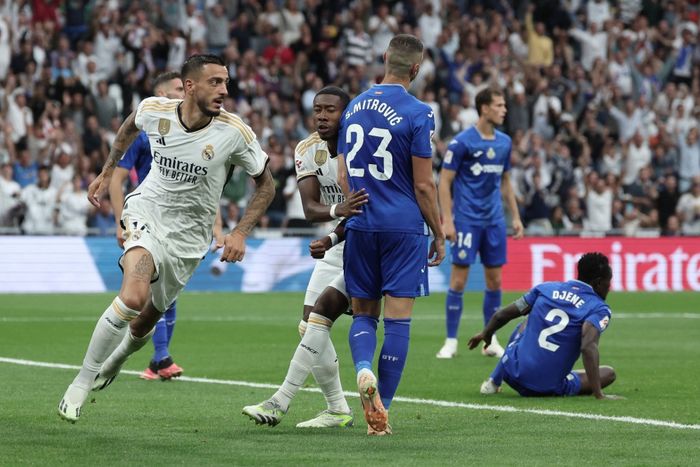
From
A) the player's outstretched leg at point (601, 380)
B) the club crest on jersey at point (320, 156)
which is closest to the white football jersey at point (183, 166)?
the club crest on jersey at point (320, 156)

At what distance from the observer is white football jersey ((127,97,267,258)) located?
30.8 feet

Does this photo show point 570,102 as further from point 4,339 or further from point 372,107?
point 372,107

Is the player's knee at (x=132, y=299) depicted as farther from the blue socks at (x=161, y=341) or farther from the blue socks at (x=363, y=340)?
the blue socks at (x=161, y=341)

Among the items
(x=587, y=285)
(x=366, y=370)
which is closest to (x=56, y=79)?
(x=587, y=285)

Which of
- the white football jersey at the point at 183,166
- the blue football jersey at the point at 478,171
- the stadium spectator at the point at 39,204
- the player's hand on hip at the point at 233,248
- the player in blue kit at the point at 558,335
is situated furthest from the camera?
the stadium spectator at the point at 39,204

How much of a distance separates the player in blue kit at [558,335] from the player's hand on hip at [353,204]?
230 cm

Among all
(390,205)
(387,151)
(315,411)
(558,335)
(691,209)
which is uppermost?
(387,151)

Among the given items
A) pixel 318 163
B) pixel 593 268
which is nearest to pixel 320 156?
pixel 318 163

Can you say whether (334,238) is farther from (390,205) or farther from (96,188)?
(96,188)

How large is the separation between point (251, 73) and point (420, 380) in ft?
56.9

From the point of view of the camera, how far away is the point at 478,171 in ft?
50.9

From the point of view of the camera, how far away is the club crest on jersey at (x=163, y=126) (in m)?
9.42

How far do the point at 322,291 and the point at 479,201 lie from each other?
6.21m

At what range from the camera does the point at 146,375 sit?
1255cm
